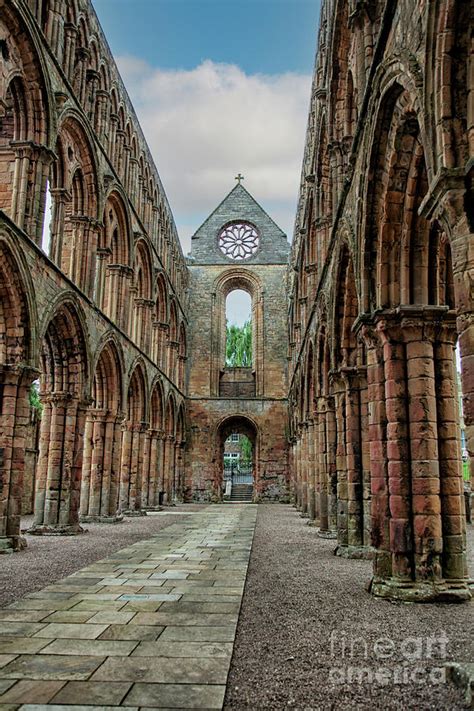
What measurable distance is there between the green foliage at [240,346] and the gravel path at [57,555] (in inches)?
1184

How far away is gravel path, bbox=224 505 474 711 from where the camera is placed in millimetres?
3703

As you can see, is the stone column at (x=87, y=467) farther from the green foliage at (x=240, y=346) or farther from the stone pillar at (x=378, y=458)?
the green foliage at (x=240, y=346)

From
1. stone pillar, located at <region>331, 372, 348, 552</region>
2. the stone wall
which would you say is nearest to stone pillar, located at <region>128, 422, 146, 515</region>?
stone pillar, located at <region>331, 372, 348, 552</region>

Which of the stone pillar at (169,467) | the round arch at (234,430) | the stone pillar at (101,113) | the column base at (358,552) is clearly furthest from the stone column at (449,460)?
the round arch at (234,430)

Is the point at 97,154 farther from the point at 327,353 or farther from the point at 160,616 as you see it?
the point at 160,616

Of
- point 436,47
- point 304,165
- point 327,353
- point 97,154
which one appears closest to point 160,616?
point 436,47

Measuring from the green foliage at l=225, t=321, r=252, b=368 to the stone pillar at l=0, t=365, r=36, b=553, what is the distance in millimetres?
34934

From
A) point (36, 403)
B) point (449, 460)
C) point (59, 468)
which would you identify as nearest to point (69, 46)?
point (59, 468)

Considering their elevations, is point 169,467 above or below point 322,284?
below

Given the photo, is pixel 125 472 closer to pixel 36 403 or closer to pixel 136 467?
pixel 136 467

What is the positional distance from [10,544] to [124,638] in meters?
5.96

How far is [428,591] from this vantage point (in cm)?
628

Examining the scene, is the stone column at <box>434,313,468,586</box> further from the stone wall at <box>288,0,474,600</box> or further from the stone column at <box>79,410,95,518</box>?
the stone column at <box>79,410,95,518</box>

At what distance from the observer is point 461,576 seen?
6395 mm
